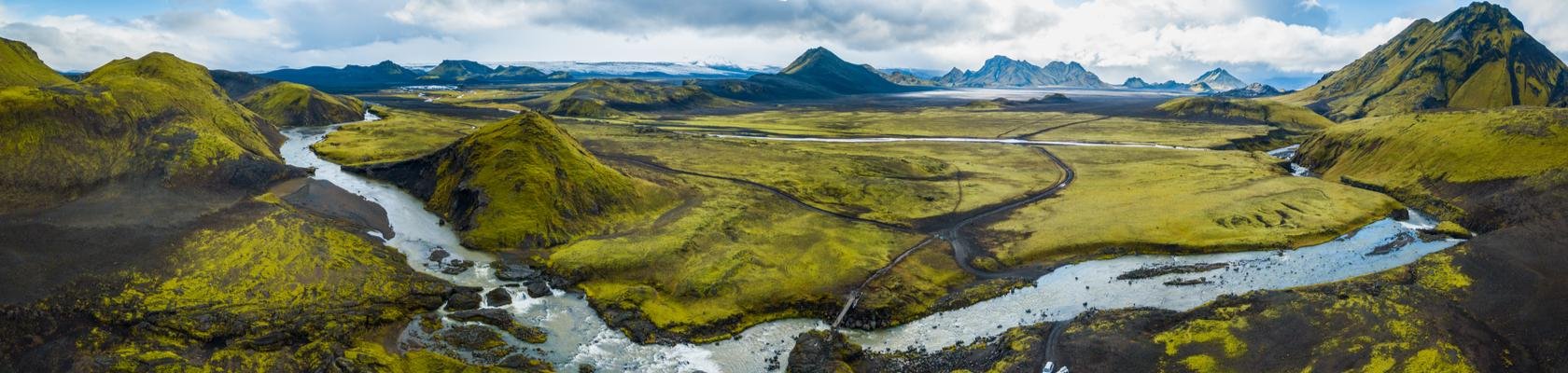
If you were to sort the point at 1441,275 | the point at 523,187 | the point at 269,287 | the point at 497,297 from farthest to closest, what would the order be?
the point at 523,187 → the point at 497,297 → the point at 1441,275 → the point at 269,287

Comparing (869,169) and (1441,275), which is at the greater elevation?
(1441,275)

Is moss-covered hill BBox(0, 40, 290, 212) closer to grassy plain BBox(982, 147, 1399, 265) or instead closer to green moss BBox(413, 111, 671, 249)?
green moss BBox(413, 111, 671, 249)

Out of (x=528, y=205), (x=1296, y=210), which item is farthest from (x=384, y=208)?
(x=1296, y=210)

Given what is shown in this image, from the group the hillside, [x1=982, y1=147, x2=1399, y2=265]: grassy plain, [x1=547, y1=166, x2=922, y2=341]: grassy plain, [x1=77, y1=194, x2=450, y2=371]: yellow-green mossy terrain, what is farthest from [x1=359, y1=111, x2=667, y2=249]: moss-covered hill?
the hillside

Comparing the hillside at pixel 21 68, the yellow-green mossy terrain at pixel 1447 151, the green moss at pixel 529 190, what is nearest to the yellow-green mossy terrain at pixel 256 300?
the green moss at pixel 529 190

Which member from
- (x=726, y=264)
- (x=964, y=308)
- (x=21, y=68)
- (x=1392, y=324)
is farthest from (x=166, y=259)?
(x=1392, y=324)

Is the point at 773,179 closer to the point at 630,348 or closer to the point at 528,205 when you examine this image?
the point at 528,205

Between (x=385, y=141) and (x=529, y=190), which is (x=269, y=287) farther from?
(x=385, y=141)
